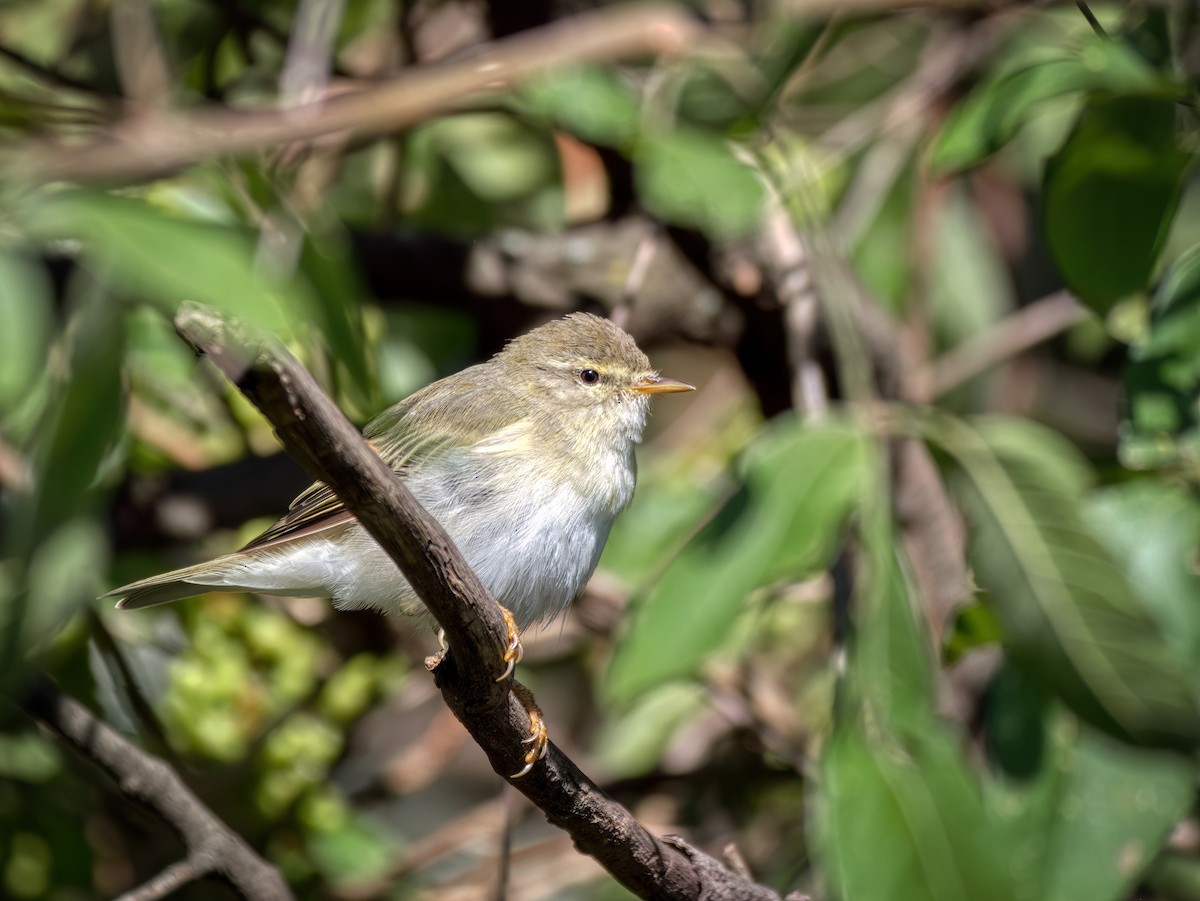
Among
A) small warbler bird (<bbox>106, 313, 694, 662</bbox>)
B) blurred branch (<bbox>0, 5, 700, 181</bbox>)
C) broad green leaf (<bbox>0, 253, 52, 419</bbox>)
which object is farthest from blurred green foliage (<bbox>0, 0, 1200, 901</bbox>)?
small warbler bird (<bbox>106, 313, 694, 662</bbox>)

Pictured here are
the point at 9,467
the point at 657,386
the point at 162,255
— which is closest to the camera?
the point at 162,255

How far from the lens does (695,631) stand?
254 centimetres

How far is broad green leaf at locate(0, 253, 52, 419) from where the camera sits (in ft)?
4.97

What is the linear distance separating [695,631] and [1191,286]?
1.26 m

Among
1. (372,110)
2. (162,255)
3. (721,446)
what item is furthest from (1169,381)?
(162,255)

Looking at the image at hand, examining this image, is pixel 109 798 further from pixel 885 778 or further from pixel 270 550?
pixel 885 778

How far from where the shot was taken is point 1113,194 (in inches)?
110

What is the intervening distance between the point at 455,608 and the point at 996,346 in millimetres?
3034

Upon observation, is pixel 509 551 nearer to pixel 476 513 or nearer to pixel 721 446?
pixel 476 513

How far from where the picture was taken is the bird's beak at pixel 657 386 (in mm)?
3321

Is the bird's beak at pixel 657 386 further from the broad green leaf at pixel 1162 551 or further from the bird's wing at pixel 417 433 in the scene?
the broad green leaf at pixel 1162 551

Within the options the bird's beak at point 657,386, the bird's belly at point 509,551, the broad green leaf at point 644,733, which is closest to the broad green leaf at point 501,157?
the bird's beak at point 657,386

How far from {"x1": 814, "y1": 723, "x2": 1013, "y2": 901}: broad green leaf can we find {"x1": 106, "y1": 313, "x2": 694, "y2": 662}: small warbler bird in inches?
32.9

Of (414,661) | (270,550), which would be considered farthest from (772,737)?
(270,550)
